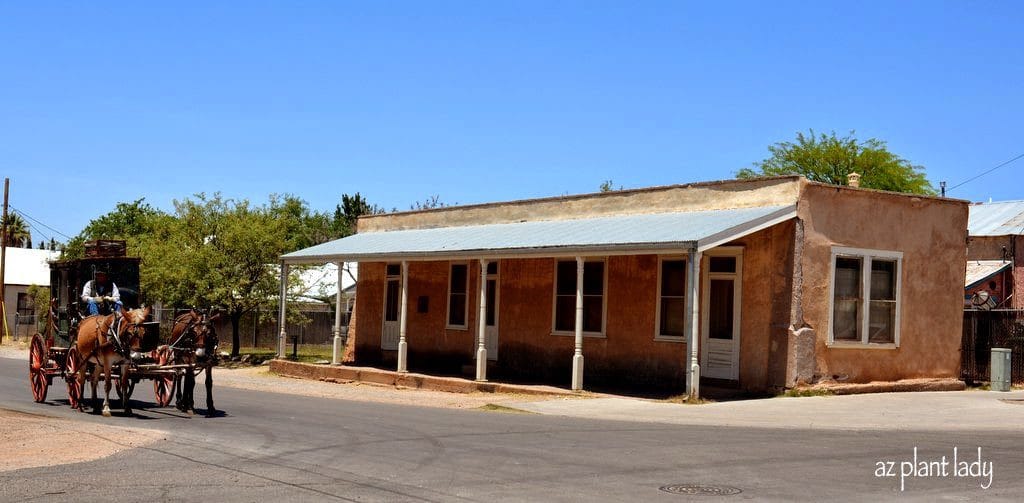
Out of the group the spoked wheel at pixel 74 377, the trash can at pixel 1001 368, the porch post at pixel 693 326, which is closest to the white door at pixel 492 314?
the porch post at pixel 693 326

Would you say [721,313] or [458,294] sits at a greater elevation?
[458,294]

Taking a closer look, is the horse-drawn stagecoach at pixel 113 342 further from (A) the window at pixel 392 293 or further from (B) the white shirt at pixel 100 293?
(A) the window at pixel 392 293

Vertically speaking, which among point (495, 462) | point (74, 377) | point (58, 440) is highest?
point (74, 377)

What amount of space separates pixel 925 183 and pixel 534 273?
111 feet

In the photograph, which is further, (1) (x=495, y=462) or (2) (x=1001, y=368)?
(2) (x=1001, y=368)

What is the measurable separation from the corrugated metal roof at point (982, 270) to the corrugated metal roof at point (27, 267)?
4614 cm

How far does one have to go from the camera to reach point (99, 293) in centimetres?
1648

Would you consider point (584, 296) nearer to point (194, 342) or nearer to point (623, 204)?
point (623, 204)

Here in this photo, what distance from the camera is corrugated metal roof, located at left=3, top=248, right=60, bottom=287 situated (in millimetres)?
59594

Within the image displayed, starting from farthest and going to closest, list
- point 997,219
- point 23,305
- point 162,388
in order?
point 23,305 → point 997,219 → point 162,388

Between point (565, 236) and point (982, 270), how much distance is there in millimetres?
18728

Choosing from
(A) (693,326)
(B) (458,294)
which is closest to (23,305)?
(B) (458,294)

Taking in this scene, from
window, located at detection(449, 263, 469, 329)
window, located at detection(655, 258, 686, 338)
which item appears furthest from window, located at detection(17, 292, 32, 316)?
window, located at detection(655, 258, 686, 338)

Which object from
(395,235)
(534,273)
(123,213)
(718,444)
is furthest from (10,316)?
(718,444)
